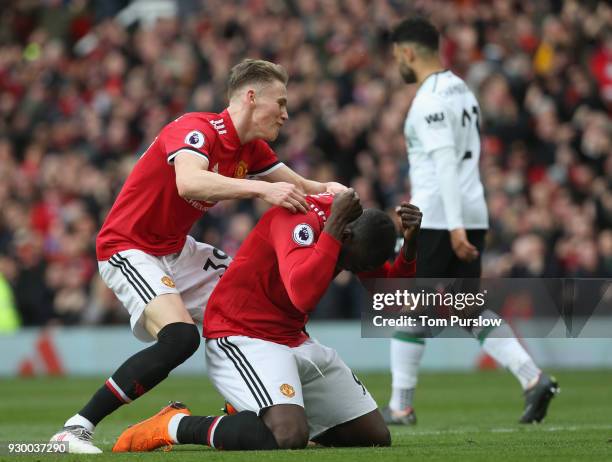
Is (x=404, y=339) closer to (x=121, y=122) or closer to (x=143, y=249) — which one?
(x=143, y=249)

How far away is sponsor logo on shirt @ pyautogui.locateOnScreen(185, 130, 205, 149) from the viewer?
6734 mm

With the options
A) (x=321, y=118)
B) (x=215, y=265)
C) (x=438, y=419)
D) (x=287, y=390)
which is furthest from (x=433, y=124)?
(x=321, y=118)

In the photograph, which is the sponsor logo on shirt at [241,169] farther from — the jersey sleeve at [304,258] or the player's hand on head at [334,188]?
the jersey sleeve at [304,258]

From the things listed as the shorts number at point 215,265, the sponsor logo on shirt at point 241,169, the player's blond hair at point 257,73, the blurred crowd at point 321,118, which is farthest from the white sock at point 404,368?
the blurred crowd at point 321,118

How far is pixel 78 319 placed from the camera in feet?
58.1

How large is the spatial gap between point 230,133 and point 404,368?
2540mm

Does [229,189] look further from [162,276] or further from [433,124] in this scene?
[433,124]

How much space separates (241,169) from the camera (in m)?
7.29

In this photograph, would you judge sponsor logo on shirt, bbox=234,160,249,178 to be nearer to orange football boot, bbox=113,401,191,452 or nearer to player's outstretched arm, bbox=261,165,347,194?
player's outstretched arm, bbox=261,165,347,194

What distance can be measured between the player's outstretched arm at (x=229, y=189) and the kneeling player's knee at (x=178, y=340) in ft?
2.19

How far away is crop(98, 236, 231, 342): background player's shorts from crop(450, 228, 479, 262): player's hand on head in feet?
5.50

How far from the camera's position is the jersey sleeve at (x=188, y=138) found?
6719 millimetres

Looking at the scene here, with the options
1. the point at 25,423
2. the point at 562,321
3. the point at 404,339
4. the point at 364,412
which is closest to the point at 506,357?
the point at 404,339

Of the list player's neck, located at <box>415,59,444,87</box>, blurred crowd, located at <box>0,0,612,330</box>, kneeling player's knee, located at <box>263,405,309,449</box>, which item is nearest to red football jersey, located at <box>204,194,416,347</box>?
kneeling player's knee, located at <box>263,405,309,449</box>
